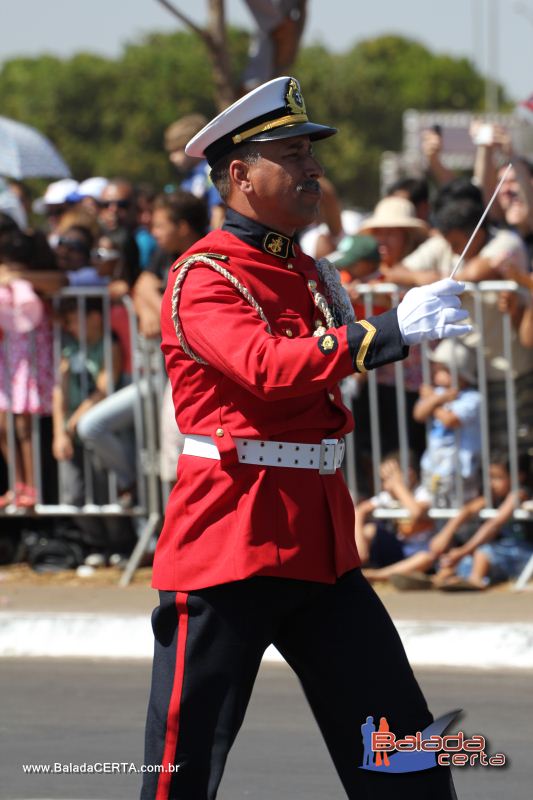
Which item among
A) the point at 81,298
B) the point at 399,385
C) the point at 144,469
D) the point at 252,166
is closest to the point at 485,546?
the point at 399,385

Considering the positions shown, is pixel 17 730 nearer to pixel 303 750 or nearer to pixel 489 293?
pixel 303 750

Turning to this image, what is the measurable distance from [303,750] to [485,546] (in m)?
2.80

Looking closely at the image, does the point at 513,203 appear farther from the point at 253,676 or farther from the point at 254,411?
the point at 253,676

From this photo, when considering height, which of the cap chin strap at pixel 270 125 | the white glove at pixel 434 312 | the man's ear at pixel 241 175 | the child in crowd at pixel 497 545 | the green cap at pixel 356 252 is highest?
the cap chin strap at pixel 270 125

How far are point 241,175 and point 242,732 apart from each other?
2624mm

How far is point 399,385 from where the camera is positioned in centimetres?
852

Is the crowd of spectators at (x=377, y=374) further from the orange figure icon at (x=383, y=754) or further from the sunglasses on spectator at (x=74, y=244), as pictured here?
the orange figure icon at (x=383, y=754)

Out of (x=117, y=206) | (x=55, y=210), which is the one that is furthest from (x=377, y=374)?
(x=55, y=210)

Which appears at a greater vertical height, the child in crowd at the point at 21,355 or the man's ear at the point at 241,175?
the man's ear at the point at 241,175

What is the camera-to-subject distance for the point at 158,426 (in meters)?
8.73

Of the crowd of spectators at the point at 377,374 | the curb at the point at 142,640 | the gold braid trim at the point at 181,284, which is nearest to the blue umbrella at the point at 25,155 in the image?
the crowd of spectators at the point at 377,374

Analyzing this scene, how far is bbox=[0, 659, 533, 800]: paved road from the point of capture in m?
5.23

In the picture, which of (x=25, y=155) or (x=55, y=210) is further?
(x=55, y=210)

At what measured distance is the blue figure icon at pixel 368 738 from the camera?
12.2 feet
